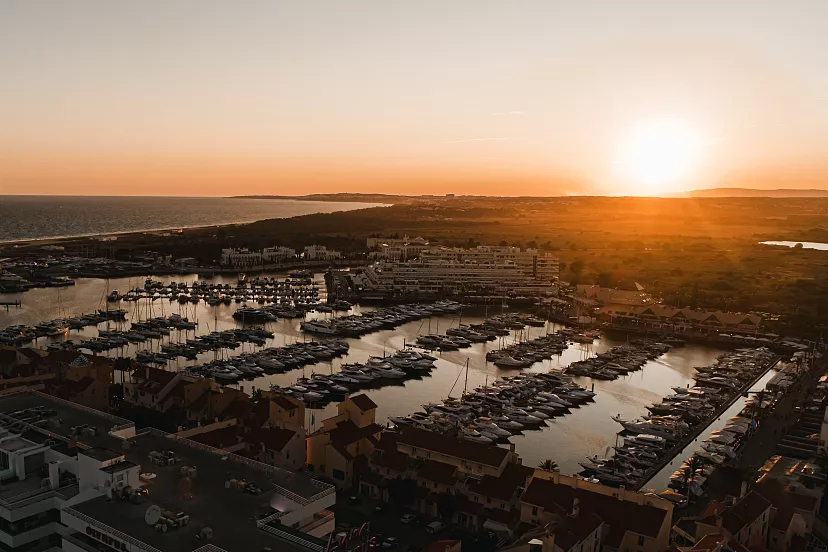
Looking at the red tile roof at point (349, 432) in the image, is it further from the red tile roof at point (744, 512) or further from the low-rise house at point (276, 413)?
the red tile roof at point (744, 512)

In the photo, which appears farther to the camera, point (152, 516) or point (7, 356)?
point (7, 356)

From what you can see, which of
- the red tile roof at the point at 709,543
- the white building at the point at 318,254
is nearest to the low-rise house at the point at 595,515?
the red tile roof at the point at 709,543

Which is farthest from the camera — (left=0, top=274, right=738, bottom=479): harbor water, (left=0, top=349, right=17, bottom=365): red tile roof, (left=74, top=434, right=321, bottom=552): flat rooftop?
(left=0, top=349, right=17, bottom=365): red tile roof

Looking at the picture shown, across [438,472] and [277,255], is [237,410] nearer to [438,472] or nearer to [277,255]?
[438,472]

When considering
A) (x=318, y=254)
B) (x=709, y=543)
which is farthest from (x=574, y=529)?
(x=318, y=254)

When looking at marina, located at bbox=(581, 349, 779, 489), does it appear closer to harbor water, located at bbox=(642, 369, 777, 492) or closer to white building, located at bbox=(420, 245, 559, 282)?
harbor water, located at bbox=(642, 369, 777, 492)

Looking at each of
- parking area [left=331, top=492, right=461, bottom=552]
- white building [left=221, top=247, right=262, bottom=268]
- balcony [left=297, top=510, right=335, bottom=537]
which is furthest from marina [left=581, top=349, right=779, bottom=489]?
white building [left=221, top=247, right=262, bottom=268]

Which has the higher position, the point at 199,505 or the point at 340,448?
the point at 199,505

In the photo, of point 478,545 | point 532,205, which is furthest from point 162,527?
point 532,205
